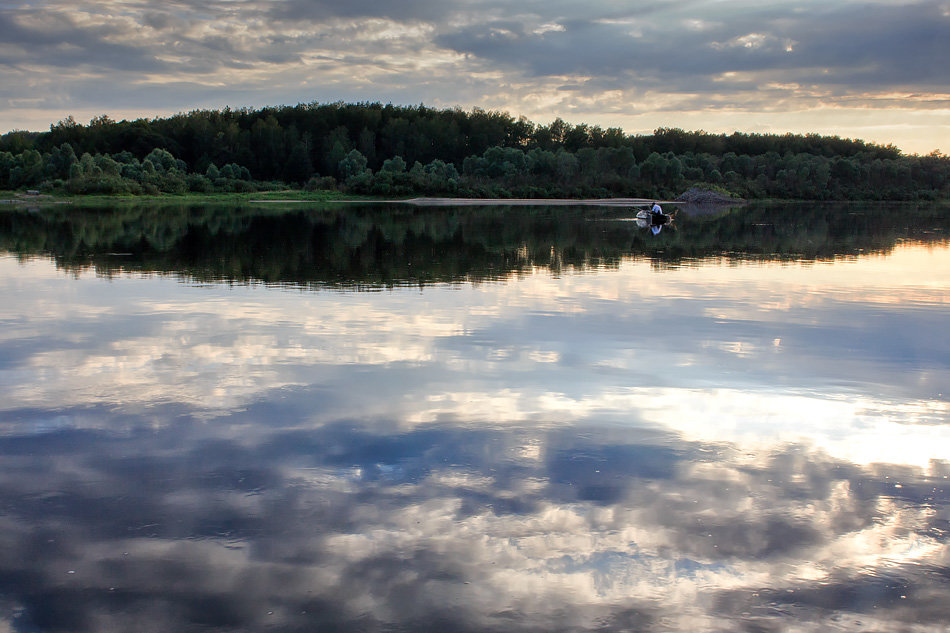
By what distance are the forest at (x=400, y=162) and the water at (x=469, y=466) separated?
87604 millimetres

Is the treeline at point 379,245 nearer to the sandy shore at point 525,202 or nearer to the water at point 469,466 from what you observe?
the water at point 469,466

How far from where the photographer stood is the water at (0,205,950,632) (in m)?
5.72

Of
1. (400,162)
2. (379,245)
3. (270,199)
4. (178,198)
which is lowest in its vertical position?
(379,245)

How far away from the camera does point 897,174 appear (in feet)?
567

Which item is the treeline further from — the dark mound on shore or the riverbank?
the dark mound on shore

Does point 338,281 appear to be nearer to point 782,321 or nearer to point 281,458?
point 782,321

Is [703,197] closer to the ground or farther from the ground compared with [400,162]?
closer to the ground

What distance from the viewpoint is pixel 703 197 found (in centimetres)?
12125

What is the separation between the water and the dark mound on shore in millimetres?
105891

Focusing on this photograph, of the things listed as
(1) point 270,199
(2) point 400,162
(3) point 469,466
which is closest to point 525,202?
(2) point 400,162

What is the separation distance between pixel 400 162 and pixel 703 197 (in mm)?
45098

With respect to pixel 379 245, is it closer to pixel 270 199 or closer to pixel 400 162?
pixel 270 199

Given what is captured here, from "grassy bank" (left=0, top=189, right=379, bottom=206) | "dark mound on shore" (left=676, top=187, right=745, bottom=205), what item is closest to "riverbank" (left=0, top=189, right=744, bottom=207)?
"grassy bank" (left=0, top=189, right=379, bottom=206)

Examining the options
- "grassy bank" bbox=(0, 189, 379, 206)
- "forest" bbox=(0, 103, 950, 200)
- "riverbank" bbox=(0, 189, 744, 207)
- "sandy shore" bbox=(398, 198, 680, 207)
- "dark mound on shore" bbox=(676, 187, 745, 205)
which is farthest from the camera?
"dark mound on shore" bbox=(676, 187, 745, 205)
